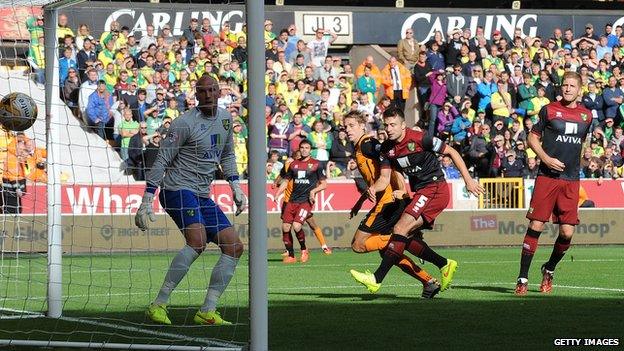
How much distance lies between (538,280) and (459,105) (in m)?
14.3

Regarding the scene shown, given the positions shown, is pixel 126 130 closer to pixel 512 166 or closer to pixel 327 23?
pixel 512 166

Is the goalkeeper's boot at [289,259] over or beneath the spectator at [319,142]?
beneath

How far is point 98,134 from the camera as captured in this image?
48.7ft

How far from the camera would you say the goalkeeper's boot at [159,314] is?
1134cm

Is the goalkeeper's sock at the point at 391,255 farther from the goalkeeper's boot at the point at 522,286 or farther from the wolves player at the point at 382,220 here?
the goalkeeper's boot at the point at 522,286

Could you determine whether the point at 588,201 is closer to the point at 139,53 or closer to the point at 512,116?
the point at 512,116

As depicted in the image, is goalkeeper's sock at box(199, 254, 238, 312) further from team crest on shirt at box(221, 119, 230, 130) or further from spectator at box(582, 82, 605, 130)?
spectator at box(582, 82, 605, 130)

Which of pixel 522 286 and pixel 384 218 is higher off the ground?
pixel 384 218

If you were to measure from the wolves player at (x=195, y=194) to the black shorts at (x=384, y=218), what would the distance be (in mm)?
3280

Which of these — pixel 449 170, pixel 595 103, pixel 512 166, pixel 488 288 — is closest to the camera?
pixel 488 288

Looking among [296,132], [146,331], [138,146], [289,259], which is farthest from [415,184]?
[296,132]

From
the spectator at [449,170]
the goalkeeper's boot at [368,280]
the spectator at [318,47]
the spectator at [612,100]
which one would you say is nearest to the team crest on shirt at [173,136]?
the goalkeeper's boot at [368,280]

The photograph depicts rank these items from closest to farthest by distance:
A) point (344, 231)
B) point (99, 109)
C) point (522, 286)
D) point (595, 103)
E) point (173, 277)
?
point (173, 277), point (522, 286), point (99, 109), point (344, 231), point (595, 103)

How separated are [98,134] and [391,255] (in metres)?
3.72
